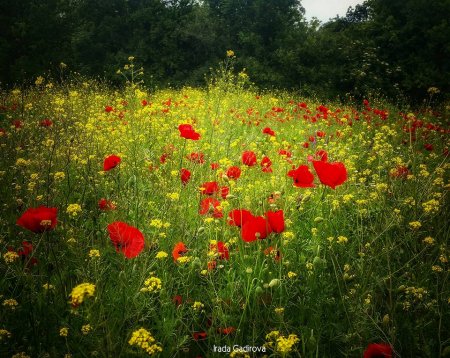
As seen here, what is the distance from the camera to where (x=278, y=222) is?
1.39 m

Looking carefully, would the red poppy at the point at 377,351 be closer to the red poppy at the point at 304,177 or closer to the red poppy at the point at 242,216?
the red poppy at the point at 242,216

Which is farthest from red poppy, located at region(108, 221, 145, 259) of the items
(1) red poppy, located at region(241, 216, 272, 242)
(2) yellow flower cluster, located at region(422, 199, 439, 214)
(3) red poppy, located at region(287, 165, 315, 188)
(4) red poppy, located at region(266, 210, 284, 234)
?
(2) yellow flower cluster, located at region(422, 199, 439, 214)

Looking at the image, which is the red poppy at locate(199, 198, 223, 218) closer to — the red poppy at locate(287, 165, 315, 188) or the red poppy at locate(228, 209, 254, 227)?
the red poppy at locate(228, 209, 254, 227)

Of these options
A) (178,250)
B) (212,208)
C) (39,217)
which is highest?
(39,217)

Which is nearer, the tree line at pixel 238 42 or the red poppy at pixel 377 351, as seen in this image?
the red poppy at pixel 377 351

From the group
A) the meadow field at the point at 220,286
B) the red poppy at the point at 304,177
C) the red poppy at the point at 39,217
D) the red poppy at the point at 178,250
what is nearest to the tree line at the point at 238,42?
the meadow field at the point at 220,286

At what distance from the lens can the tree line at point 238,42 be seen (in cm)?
1248

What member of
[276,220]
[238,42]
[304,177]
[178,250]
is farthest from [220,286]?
[238,42]

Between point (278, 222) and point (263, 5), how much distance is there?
21578 millimetres

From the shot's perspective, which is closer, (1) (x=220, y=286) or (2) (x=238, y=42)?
(1) (x=220, y=286)

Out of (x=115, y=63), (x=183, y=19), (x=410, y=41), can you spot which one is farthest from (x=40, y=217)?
(x=183, y=19)

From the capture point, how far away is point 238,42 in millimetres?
19734

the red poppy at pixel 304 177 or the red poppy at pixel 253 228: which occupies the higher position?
the red poppy at pixel 304 177

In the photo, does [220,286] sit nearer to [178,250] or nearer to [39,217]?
[178,250]
